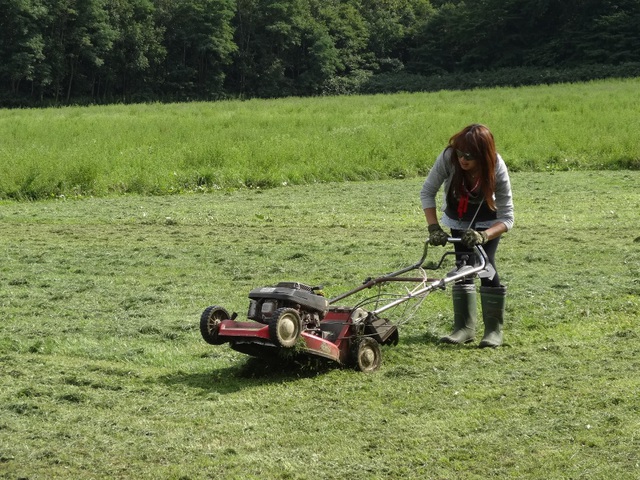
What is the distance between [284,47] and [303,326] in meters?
71.5

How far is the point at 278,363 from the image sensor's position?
652 cm

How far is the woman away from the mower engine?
3.00ft

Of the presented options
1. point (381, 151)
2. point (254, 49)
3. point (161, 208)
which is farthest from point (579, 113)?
point (254, 49)

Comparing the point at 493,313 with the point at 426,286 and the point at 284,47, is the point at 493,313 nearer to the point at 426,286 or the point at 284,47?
the point at 426,286

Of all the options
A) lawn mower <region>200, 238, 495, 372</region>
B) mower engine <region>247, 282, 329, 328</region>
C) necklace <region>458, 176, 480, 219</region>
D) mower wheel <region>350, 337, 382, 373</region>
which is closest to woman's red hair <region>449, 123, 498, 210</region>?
necklace <region>458, 176, 480, 219</region>

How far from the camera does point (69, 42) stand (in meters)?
67.2

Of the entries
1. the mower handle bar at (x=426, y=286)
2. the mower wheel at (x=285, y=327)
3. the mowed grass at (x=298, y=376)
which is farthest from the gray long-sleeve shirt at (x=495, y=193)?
the mower wheel at (x=285, y=327)

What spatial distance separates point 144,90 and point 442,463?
2713 inches

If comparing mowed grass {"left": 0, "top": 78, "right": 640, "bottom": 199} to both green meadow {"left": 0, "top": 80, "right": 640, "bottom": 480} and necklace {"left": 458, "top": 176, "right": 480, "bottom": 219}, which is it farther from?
necklace {"left": 458, "top": 176, "right": 480, "bottom": 219}

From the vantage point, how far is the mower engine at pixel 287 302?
6059 millimetres

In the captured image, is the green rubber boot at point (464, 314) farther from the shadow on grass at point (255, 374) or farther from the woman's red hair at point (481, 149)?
the shadow on grass at point (255, 374)

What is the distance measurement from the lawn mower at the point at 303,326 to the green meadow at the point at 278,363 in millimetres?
177

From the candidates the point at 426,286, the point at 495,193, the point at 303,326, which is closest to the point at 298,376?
the point at 303,326

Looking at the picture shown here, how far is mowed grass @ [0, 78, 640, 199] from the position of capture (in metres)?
18.9
